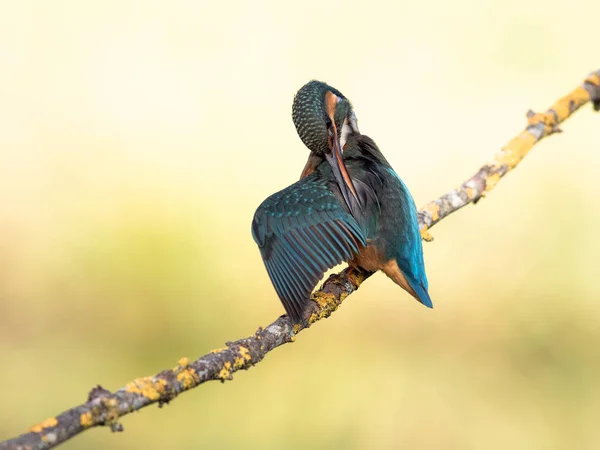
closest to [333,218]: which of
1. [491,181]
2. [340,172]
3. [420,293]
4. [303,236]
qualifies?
[303,236]

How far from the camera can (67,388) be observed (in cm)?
428

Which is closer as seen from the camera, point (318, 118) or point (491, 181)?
point (318, 118)

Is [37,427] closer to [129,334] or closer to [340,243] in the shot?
[340,243]

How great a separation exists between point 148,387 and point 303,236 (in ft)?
3.20

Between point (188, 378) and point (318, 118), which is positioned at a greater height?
point (318, 118)

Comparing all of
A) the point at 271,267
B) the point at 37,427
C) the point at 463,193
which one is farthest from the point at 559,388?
the point at 37,427

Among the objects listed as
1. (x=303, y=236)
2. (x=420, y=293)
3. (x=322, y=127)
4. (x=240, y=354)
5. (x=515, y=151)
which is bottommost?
(x=240, y=354)

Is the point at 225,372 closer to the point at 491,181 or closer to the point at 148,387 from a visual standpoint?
the point at 148,387

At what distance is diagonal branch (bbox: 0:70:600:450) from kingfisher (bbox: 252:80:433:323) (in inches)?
4.8

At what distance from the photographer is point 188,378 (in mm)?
1948

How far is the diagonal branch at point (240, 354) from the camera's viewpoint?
168 centimetres

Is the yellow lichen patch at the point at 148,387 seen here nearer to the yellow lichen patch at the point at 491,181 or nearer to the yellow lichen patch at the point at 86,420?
the yellow lichen patch at the point at 86,420

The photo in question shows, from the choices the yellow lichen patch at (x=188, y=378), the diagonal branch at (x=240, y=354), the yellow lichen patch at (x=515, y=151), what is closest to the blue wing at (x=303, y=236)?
the diagonal branch at (x=240, y=354)

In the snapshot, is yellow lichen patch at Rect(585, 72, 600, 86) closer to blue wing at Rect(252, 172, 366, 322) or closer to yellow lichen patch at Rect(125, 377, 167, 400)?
blue wing at Rect(252, 172, 366, 322)
